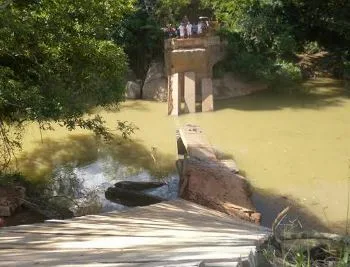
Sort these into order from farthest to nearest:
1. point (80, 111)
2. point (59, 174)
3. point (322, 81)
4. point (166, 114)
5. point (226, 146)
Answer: point (322, 81) < point (166, 114) < point (226, 146) < point (59, 174) < point (80, 111)

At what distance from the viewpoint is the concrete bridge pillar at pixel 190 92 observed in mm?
15148

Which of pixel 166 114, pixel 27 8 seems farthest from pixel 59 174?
pixel 166 114

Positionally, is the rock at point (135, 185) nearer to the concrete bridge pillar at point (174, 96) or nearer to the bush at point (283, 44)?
the concrete bridge pillar at point (174, 96)

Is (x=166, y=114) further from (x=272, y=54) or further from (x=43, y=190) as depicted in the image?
(x=43, y=190)

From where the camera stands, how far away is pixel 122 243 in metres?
3.55

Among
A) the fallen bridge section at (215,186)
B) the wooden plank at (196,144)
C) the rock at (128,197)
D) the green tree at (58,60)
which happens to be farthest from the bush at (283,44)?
the rock at (128,197)

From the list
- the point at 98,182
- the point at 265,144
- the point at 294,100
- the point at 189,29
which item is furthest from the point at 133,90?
the point at 98,182

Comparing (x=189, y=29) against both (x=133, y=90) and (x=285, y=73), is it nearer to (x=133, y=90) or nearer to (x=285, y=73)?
(x=133, y=90)

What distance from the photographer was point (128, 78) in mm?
16938

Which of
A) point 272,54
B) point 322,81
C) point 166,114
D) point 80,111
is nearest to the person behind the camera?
point 80,111

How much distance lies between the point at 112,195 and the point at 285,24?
1077 centimetres

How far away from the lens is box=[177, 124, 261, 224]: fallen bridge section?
24.7ft

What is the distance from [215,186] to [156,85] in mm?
8695

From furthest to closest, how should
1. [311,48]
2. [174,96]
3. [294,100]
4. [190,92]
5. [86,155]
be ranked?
1. [311,48]
2. [294,100]
3. [190,92]
4. [174,96]
5. [86,155]
